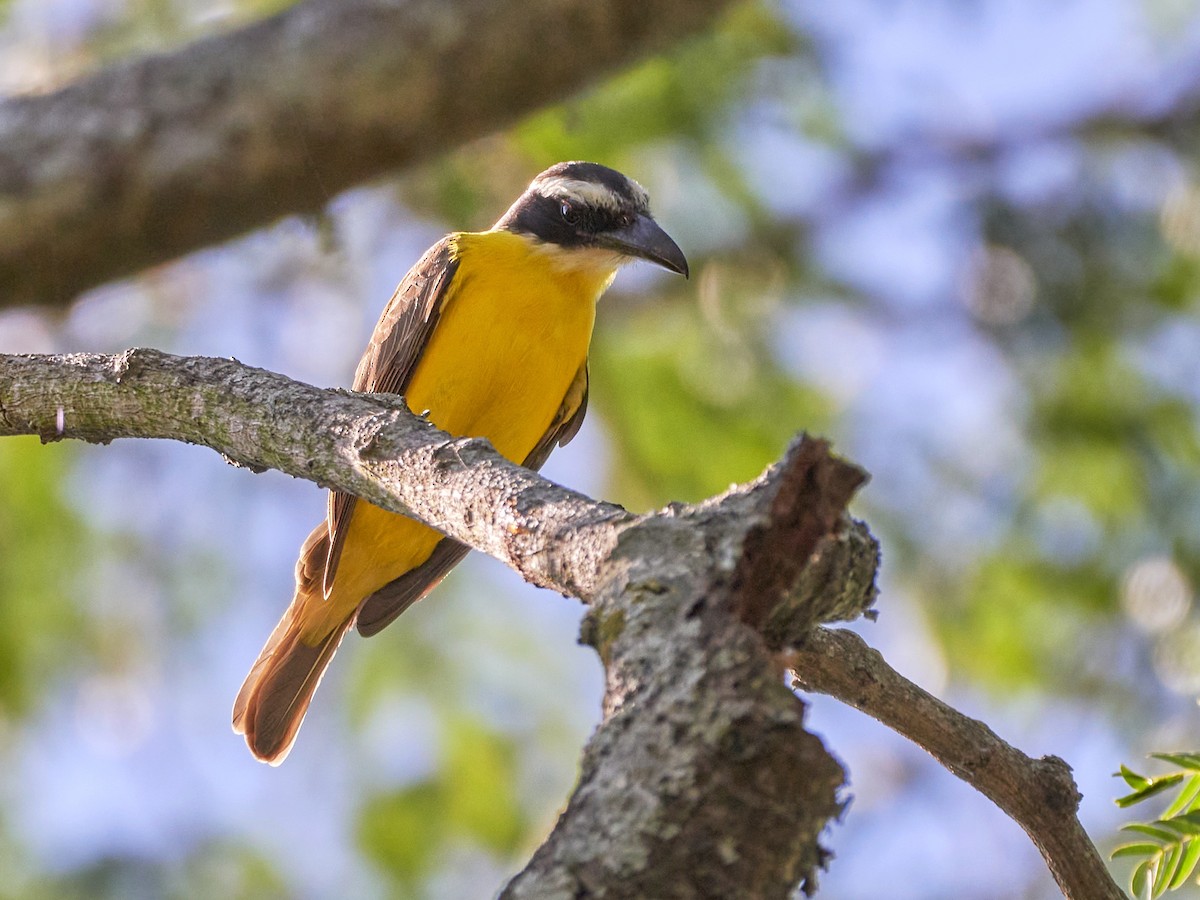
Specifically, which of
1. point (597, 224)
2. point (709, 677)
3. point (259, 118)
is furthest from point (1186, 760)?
point (259, 118)

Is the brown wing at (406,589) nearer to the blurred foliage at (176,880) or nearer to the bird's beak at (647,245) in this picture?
the bird's beak at (647,245)

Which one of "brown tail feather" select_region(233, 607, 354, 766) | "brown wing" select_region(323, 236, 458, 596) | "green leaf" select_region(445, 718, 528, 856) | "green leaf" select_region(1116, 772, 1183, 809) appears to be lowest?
"green leaf" select_region(1116, 772, 1183, 809)

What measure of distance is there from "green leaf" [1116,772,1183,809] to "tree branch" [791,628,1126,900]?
0.46m

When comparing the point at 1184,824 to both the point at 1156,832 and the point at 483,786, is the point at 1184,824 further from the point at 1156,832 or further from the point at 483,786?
the point at 483,786

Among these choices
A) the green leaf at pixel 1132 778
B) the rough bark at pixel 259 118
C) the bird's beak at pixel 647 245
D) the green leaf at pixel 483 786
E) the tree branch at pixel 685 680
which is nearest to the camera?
the tree branch at pixel 685 680

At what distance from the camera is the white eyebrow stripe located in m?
5.45

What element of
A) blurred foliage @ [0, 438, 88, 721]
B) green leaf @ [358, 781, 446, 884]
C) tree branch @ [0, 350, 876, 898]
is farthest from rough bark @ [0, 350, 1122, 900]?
blurred foliage @ [0, 438, 88, 721]

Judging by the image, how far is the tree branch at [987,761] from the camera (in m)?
2.54

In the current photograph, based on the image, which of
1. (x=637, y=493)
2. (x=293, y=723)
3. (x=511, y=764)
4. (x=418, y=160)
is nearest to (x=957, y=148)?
(x=637, y=493)

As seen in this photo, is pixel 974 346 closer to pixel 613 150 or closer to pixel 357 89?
pixel 613 150

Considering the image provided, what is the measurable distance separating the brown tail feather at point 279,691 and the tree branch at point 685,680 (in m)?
2.92

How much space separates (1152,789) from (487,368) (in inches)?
125

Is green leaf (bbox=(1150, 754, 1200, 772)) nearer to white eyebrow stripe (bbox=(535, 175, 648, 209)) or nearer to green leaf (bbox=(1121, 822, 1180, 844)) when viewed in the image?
green leaf (bbox=(1121, 822, 1180, 844))

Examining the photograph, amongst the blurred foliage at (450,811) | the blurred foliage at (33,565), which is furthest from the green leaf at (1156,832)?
the blurred foliage at (33,565)
